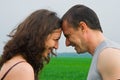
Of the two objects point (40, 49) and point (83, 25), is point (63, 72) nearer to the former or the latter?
point (83, 25)

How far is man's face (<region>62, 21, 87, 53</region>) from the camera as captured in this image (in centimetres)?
459

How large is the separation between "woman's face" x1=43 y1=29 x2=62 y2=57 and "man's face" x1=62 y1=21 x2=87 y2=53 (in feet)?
0.75

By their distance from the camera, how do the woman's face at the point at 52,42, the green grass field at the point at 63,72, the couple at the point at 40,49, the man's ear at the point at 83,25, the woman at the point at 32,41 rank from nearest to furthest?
the couple at the point at 40,49
the woman at the point at 32,41
the woman's face at the point at 52,42
the man's ear at the point at 83,25
the green grass field at the point at 63,72

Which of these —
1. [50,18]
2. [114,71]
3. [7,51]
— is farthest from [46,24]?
[114,71]

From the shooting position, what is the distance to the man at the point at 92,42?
4176 millimetres

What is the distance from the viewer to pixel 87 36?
14.9 feet

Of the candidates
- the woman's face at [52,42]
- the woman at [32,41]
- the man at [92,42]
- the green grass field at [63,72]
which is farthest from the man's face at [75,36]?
the green grass field at [63,72]

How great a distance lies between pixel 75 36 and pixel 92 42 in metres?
0.20

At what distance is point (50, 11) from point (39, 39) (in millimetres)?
277

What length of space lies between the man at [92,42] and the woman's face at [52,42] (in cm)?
23

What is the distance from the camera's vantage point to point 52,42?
13.9 feet

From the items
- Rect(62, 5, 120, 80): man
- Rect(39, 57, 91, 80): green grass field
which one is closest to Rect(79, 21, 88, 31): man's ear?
Rect(62, 5, 120, 80): man

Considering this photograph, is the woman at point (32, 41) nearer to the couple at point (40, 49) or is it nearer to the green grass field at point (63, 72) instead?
the couple at point (40, 49)

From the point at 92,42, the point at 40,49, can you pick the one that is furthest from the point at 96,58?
the point at 40,49
